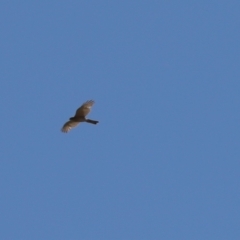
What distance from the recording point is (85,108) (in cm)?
8056

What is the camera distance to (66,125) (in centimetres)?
8181

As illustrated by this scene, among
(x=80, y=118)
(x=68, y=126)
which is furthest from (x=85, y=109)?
(x=68, y=126)

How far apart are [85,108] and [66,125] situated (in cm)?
198

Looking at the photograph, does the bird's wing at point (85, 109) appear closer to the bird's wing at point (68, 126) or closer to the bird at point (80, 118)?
the bird at point (80, 118)

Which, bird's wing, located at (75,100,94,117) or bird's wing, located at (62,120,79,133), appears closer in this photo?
bird's wing, located at (75,100,94,117)

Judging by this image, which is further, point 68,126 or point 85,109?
point 68,126

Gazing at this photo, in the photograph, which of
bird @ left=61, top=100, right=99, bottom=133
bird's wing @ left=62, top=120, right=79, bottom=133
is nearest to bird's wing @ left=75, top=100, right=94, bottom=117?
bird @ left=61, top=100, right=99, bottom=133

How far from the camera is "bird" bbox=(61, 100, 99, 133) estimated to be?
3169 inches

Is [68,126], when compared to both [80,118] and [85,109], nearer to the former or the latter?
[80,118]

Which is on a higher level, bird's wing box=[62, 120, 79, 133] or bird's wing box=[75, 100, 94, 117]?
bird's wing box=[75, 100, 94, 117]

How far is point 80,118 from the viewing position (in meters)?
81.1

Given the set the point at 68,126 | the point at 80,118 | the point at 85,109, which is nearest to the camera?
the point at 85,109

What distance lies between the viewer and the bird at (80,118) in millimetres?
80500

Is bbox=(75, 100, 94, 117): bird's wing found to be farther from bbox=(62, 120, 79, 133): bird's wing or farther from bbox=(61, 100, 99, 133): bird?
bbox=(62, 120, 79, 133): bird's wing
